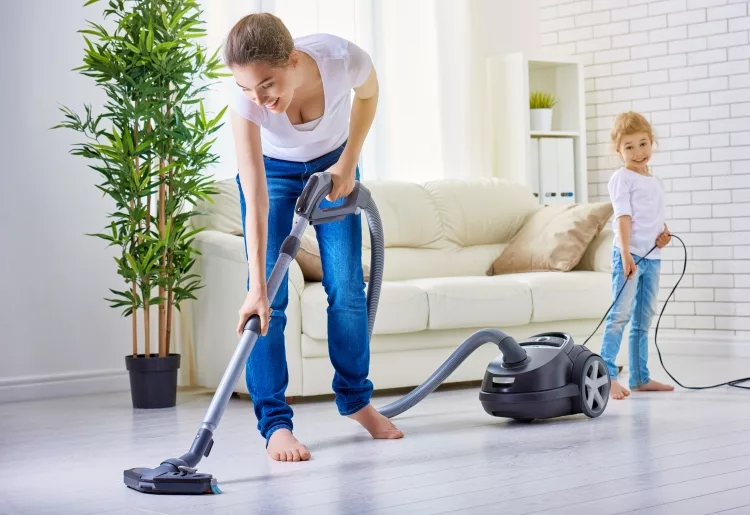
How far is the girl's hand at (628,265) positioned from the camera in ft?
13.1

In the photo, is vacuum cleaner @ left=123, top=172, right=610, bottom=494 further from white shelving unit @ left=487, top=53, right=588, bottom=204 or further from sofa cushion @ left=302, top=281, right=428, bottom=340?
white shelving unit @ left=487, top=53, right=588, bottom=204

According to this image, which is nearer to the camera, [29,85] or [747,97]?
[29,85]

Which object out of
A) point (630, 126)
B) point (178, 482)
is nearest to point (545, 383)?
point (630, 126)

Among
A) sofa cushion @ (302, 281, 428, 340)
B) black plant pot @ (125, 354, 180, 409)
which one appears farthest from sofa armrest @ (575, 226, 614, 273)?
black plant pot @ (125, 354, 180, 409)

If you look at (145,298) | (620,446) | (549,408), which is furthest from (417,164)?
(620,446)

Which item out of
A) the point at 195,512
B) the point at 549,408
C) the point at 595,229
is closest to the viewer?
the point at 195,512

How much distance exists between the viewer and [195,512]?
7.29ft

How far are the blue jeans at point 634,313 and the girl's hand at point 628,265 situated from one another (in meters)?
0.02

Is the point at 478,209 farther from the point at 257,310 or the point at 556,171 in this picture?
the point at 257,310

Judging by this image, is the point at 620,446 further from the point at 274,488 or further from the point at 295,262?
the point at 295,262

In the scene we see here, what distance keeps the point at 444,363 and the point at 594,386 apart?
0.51 metres

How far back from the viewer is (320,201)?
2.70m

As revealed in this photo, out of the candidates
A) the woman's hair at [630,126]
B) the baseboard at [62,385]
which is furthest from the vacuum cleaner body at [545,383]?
the baseboard at [62,385]

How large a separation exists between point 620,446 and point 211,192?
2103 mm
